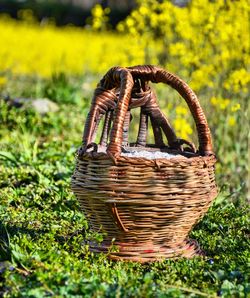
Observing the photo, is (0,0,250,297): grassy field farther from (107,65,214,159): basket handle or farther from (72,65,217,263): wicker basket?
(107,65,214,159): basket handle

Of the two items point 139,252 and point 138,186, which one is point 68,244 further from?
point 138,186

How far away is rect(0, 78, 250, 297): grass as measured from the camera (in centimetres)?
294

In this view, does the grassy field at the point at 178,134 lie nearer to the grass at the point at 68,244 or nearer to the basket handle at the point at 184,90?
the grass at the point at 68,244

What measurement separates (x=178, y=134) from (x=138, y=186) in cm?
302

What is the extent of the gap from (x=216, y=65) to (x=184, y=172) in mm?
3088

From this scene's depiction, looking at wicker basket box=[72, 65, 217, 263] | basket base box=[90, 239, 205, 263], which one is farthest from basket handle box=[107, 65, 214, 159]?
basket base box=[90, 239, 205, 263]

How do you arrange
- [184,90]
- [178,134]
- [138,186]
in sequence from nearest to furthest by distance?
[138,186] → [184,90] → [178,134]

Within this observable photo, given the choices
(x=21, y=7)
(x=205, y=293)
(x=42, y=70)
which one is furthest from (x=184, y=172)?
(x=21, y=7)

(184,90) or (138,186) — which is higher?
(184,90)

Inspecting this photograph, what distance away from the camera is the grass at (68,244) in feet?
9.65

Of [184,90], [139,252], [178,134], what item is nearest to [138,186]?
[139,252]

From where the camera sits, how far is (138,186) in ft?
10.8

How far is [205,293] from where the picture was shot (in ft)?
9.78

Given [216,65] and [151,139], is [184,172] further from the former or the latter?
[151,139]
